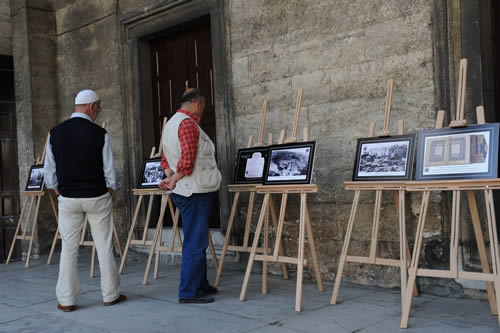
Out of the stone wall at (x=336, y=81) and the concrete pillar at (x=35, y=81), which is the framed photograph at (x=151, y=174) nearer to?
the stone wall at (x=336, y=81)

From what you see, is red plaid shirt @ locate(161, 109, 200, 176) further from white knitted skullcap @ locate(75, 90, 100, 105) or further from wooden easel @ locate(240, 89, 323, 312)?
white knitted skullcap @ locate(75, 90, 100, 105)

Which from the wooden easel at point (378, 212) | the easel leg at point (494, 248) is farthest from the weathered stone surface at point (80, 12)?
the easel leg at point (494, 248)

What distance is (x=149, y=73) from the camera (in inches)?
262

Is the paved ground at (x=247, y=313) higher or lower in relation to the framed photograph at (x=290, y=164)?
lower

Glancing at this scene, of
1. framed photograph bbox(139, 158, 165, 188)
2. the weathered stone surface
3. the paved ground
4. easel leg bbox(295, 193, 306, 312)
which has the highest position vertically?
the weathered stone surface

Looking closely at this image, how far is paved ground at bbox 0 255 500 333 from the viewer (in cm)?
333

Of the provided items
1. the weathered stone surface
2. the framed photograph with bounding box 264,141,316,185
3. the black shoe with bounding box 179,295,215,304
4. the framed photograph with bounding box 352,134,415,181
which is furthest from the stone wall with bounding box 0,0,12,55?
the framed photograph with bounding box 352,134,415,181

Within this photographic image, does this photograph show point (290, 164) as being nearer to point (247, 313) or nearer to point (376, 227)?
point (376, 227)

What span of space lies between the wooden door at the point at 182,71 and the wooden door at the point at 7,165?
9.05ft

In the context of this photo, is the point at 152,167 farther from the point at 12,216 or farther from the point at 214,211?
the point at 12,216

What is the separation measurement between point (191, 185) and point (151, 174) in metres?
1.62

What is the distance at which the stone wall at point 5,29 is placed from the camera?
7645 millimetres

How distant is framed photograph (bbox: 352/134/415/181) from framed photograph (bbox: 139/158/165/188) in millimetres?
2211

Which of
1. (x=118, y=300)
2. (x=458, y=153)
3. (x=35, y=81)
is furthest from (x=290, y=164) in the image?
(x=35, y=81)
